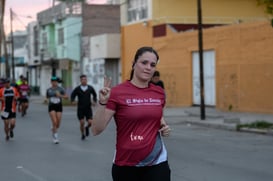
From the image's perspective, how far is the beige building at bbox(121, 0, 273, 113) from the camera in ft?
87.9

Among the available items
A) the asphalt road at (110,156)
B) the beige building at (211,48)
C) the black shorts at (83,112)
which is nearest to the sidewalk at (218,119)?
the asphalt road at (110,156)

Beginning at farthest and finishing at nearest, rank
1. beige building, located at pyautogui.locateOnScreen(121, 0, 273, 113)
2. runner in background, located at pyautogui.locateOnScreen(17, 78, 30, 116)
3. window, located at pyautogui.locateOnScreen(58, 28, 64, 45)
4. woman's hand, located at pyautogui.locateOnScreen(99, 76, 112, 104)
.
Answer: window, located at pyautogui.locateOnScreen(58, 28, 64, 45), runner in background, located at pyautogui.locateOnScreen(17, 78, 30, 116), beige building, located at pyautogui.locateOnScreen(121, 0, 273, 113), woman's hand, located at pyautogui.locateOnScreen(99, 76, 112, 104)

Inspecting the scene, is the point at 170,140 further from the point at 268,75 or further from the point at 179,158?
the point at 268,75

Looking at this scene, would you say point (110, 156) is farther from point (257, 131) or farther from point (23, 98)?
point (23, 98)

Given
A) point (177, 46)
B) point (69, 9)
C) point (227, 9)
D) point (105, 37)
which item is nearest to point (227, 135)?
point (177, 46)

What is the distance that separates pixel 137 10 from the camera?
132ft

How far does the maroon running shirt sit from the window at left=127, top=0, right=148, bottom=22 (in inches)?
1320

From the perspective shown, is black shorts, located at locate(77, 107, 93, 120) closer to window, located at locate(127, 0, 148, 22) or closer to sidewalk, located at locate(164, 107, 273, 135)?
sidewalk, located at locate(164, 107, 273, 135)

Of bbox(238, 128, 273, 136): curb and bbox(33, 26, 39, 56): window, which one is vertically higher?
bbox(33, 26, 39, 56): window

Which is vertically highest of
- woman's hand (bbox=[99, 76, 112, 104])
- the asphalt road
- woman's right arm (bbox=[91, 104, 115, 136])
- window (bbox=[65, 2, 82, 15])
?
window (bbox=[65, 2, 82, 15])

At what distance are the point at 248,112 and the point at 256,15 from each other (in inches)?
536

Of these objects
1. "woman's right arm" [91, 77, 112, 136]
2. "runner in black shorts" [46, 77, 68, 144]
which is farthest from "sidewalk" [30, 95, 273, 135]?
"woman's right arm" [91, 77, 112, 136]

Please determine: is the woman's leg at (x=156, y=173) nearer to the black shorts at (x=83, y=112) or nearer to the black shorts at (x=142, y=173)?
the black shorts at (x=142, y=173)

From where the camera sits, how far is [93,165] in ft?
39.5
